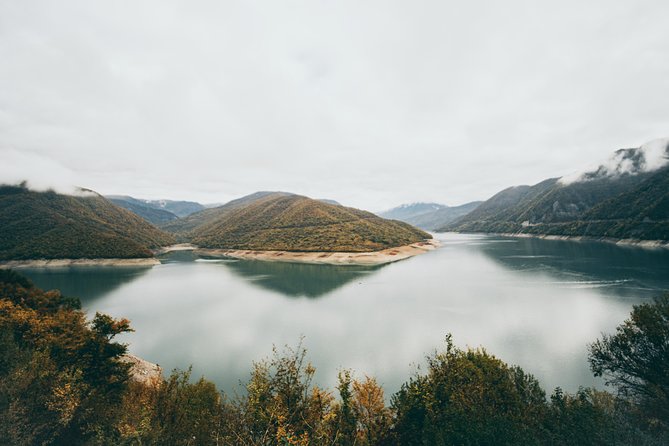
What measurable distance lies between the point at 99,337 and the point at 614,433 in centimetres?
3257

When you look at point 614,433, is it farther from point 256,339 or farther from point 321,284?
point 321,284

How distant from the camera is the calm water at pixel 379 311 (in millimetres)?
30094

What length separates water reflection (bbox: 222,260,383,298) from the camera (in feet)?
219

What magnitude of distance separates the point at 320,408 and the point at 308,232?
409 feet

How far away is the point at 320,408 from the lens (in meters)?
15.9

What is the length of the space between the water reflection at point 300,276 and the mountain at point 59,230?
54144 mm

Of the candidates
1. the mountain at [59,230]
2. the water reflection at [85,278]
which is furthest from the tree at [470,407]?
the mountain at [59,230]

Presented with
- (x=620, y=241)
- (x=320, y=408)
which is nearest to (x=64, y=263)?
(x=320, y=408)

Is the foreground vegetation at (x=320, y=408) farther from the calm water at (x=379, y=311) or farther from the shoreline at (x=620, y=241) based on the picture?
the shoreline at (x=620, y=241)

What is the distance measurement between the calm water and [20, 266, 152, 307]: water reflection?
61cm

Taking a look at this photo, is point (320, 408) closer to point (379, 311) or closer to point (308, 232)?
point (379, 311)

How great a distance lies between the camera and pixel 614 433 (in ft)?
43.2

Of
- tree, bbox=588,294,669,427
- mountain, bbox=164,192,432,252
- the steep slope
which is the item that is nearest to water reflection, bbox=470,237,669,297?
tree, bbox=588,294,669,427

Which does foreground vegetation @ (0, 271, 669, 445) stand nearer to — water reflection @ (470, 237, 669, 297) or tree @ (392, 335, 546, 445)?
tree @ (392, 335, 546, 445)
